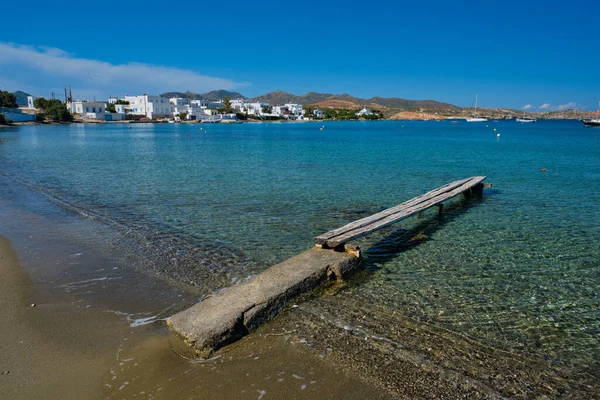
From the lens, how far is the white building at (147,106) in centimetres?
17250

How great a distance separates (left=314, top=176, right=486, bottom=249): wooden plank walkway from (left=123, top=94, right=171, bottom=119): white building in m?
176

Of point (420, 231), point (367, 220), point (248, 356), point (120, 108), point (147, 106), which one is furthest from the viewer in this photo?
point (147, 106)

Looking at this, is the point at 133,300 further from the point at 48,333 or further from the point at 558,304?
the point at 558,304

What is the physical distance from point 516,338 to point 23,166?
33.5 m

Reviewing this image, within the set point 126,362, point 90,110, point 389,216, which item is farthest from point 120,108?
point 126,362

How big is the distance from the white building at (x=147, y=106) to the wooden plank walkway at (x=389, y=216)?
176 metres

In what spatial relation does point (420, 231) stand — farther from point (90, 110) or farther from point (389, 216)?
point (90, 110)

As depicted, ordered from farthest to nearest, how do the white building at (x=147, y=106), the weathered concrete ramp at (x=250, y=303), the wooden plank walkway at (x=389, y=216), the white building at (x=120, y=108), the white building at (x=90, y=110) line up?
the white building at (x=147, y=106)
the white building at (x=120, y=108)
the white building at (x=90, y=110)
the wooden plank walkway at (x=389, y=216)
the weathered concrete ramp at (x=250, y=303)

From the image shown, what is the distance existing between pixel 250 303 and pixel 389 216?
6.25 metres

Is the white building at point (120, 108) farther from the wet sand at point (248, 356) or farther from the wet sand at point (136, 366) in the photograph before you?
the wet sand at point (136, 366)

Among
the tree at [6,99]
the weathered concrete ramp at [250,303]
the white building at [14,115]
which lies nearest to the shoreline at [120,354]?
the weathered concrete ramp at [250,303]

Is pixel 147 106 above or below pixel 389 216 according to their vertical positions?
above

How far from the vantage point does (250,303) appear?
6.32 m

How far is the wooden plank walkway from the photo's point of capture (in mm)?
8875
